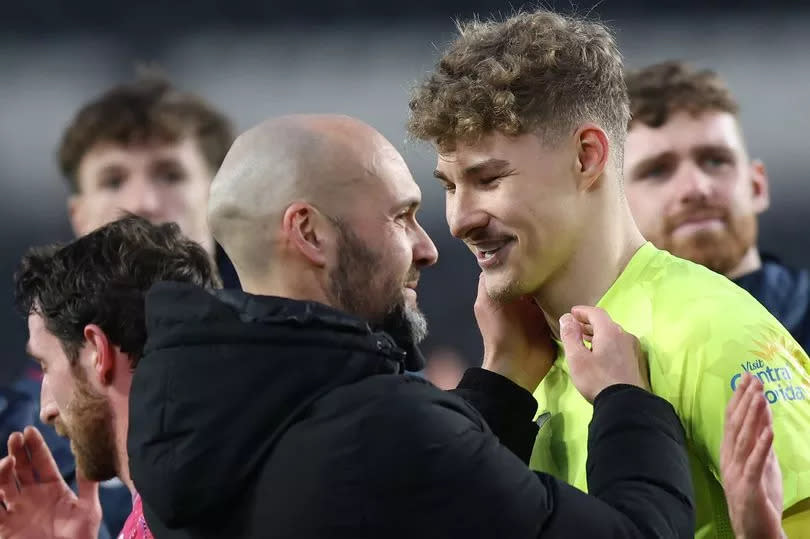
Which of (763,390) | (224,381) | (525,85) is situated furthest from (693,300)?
(224,381)

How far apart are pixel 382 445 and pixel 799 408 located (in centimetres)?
66

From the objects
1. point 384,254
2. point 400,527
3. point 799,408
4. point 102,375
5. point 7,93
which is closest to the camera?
point 400,527

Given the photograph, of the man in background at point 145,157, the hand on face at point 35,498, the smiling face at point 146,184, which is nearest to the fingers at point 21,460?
the hand on face at point 35,498

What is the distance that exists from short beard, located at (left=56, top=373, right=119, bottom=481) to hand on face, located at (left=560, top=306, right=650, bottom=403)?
1135mm

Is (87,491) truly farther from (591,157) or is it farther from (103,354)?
(591,157)

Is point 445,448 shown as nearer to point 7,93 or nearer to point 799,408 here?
point 799,408

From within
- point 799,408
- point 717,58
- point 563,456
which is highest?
point 717,58

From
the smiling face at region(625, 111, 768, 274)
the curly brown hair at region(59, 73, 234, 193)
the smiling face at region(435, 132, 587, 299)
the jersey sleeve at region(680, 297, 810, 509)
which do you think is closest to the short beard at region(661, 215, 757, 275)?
the smiling face at region(625, 111, 768, 274)

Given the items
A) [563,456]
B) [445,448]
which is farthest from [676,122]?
[445,448]

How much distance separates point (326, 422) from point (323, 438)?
0.08 ft

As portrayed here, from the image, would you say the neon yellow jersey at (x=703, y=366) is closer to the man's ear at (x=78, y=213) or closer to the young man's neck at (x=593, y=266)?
the young man's neck at (x=593, y=266)

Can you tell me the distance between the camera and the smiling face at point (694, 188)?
4.37 meters

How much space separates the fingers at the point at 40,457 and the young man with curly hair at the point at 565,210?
1155 mm

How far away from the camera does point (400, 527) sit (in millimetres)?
1884
